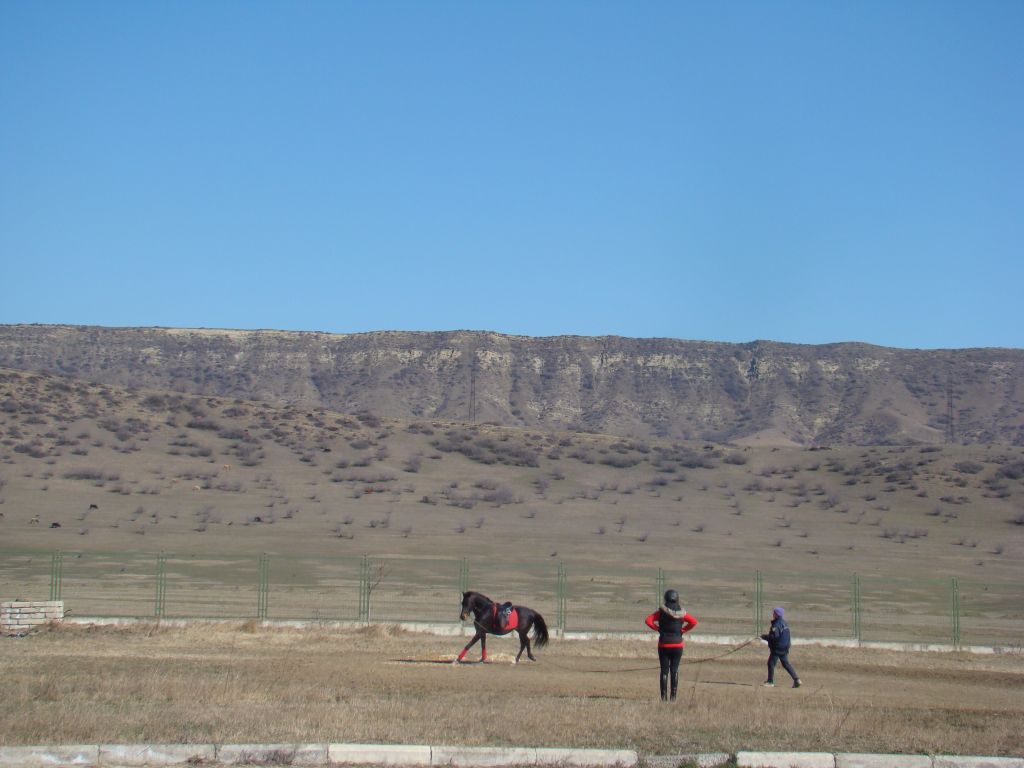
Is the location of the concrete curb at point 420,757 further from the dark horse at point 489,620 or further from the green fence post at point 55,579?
the green fence post at point 55,579

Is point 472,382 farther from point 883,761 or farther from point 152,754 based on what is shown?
point 152,754

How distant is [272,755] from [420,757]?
148 centimetres

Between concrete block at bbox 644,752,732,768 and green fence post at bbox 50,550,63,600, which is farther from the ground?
green fence post at bbox 50,550,63,600

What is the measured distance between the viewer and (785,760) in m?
12.5

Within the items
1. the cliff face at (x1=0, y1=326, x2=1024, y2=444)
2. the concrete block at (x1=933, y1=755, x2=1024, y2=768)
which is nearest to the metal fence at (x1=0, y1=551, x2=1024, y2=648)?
the concrete block at (x1=933, y1=755, x2=1024, y2=768)

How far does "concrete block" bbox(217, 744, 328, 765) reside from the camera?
12109 millimetres

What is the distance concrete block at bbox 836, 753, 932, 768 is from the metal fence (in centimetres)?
1647

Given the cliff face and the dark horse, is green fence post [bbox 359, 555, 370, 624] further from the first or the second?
the cliff face

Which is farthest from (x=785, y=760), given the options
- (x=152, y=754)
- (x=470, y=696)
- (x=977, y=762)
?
(x=152, y=754)

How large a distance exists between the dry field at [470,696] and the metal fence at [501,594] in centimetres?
465

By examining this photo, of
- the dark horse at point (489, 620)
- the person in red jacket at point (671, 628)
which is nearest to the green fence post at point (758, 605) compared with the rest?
the dark horse at point (489, 620)

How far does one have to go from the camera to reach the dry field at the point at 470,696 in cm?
1348

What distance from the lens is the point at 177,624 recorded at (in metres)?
27.1

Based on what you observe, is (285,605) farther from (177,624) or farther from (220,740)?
(220,740)
